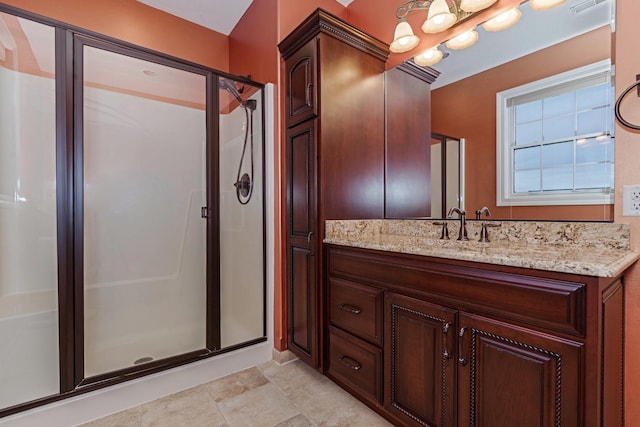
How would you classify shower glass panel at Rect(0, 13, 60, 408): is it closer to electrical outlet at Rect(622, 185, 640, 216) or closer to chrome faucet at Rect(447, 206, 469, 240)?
chrome faucet at Rect(447, 206, 469, 240)

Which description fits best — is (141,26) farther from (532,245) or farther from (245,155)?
(532,245)

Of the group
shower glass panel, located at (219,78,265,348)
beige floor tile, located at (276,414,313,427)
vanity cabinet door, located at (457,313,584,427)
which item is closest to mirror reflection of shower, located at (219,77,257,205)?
shower glass panel, located at (219,78,265,348)

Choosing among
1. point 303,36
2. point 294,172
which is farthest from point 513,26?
point 294,172

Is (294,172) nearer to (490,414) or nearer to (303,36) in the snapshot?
(303,36)

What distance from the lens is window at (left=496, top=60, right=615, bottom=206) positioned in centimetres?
127

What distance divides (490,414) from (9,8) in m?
2.77

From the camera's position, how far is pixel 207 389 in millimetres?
1822

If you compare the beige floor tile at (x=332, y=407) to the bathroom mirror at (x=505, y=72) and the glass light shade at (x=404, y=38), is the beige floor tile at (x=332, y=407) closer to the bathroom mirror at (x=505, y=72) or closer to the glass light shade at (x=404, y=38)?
the bathroom mirror at (x=505, y=72)

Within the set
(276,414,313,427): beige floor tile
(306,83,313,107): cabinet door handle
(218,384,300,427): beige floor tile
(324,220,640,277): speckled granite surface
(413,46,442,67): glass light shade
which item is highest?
(413,46,442,67): glass light shade

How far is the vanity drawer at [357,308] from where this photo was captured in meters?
1.46

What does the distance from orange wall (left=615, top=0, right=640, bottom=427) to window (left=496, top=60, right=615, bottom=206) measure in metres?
0.04

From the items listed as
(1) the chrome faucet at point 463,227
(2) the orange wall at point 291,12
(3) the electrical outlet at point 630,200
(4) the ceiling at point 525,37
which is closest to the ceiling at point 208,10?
(2) the orange wall at point 291,12

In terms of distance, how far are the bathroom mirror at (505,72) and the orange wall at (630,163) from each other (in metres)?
0.04

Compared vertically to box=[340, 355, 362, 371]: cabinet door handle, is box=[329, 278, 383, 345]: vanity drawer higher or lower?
higher
